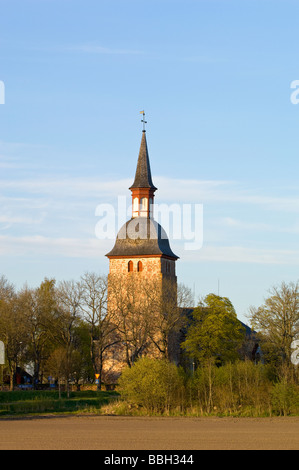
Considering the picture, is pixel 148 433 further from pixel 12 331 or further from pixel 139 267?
pixel 139 267

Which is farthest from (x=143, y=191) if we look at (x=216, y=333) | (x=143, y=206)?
(x=216, y=333)

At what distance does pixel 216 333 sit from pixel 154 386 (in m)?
24.7

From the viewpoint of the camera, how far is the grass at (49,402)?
54.4 metres

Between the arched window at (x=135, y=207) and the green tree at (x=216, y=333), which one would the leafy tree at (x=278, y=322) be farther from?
the arched window at (x=135, y=207)

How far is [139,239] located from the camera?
96.0 metres

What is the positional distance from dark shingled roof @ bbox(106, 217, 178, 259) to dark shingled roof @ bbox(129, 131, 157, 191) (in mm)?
3798

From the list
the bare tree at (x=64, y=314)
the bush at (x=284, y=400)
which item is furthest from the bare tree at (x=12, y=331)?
the bush at (x=284, y=400)

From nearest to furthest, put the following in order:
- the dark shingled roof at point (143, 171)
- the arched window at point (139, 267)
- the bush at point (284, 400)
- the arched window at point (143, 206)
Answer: the bush at point (284, 400), the arched window at point (139, 267), the arched window at point (143, 206), the dark shingled roof at point (143, 171)

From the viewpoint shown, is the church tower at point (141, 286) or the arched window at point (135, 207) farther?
the arched window at point (135, 207)

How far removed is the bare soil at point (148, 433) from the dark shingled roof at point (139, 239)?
4767 centimetres

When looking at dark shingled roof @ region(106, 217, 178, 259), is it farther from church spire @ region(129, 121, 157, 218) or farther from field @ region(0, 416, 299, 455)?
field @ region(0, 416, 299, 455)

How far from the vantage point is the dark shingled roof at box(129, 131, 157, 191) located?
97.1 meters
